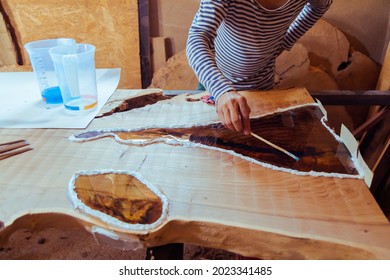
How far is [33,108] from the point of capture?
1.16 meters

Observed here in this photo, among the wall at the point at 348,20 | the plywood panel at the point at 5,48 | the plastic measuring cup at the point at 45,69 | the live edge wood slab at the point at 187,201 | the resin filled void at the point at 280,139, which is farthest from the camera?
the plywood panel at the point at 5,48

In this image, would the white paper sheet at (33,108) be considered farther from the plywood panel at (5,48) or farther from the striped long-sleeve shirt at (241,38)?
the plywood panel at (5,48)

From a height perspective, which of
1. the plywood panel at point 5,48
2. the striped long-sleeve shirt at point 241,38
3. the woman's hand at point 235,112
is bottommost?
the plywood panel at point 5,48

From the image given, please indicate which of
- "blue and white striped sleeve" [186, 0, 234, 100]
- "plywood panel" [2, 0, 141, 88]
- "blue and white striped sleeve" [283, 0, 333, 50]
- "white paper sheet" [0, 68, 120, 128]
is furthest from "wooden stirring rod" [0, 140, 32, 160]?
"plywood panel" [2, 0, 141, 88]

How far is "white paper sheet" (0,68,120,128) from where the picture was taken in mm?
1044

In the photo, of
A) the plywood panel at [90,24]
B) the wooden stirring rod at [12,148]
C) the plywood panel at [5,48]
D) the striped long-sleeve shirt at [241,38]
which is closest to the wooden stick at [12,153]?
the wooden stirring rod at [12,148]

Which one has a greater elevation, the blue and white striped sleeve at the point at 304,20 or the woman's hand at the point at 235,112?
the blue and white striped sleeve at the point at 304,20

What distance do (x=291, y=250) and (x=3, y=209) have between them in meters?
0.62

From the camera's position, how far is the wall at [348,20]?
75.1 inches

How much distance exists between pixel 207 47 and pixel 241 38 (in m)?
0.23

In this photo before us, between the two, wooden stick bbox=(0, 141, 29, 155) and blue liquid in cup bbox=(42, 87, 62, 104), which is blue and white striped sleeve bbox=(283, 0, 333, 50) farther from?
wooden stick bbox=(0, 141, 29, 155)

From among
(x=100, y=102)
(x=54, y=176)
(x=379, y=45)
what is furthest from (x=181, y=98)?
(x=379, y=45)

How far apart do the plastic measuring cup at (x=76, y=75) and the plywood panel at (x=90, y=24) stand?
923mm

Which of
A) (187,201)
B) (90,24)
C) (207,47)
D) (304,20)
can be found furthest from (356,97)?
(90,24)
